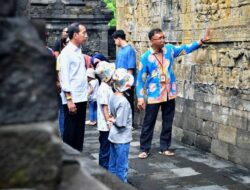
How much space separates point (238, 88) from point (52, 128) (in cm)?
577

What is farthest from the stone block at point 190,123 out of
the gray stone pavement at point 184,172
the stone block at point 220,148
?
the stone block at point 220,148

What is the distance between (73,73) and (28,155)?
178 inches

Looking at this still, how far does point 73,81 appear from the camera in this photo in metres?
6.38

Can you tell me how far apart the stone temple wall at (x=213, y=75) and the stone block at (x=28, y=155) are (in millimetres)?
5456

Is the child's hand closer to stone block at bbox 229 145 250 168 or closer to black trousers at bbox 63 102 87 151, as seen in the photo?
black trousers at bbox 63 102 87 151

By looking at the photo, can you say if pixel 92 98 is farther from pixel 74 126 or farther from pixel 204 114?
pixel 74 126

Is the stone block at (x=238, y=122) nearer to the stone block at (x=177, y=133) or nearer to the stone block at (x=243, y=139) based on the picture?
the stone block at (x=243, y=139)

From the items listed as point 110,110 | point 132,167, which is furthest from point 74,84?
point 132,167

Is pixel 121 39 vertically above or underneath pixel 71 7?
underneath

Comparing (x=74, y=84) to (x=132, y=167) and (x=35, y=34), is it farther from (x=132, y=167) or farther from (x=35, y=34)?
(x=35, y=34)

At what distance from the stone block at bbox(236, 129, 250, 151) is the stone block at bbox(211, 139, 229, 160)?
0.34m

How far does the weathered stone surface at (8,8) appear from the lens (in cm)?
189

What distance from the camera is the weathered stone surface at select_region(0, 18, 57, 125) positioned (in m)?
1.87

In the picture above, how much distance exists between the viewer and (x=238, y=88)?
24.2 feet
